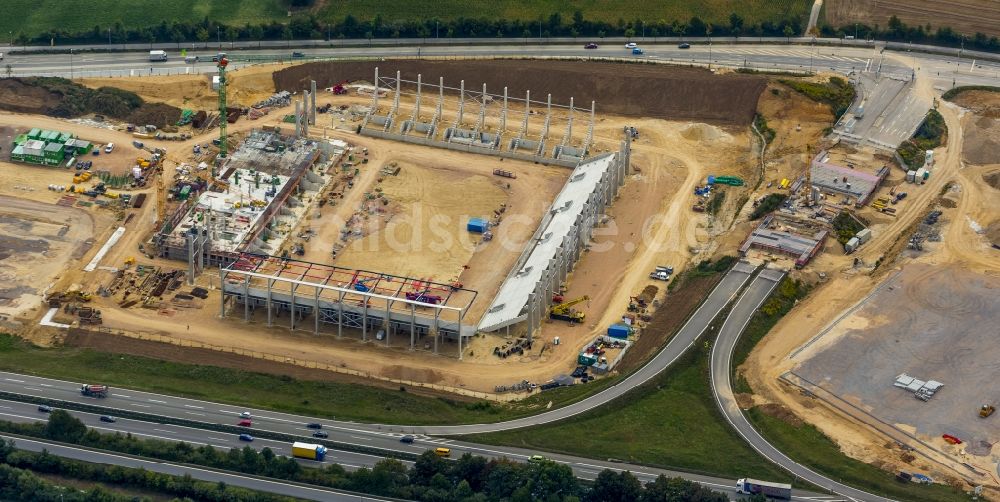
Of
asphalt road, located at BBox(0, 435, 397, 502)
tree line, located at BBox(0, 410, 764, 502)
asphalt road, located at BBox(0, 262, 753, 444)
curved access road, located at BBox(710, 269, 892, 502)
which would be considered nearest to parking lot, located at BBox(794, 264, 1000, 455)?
curved access road, located at BBox(710, 269, 892, 502)

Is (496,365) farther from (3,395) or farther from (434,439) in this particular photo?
(3,395)

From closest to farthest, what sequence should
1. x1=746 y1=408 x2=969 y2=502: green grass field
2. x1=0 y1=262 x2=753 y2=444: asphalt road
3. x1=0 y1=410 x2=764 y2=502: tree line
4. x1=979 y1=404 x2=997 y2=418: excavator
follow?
x1=0 y1=410 x2=764 y2=502: tree line < x1=746 y1=408 x2=969 y2=502: green grass field < x1=0 y1=262 x2=753 y2=444: asphalt road < x1=979 y1=404 x2=997 y2=418: excavator

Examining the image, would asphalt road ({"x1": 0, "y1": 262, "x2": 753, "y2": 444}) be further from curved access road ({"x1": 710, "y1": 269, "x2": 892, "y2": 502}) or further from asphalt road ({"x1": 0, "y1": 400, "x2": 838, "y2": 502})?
curved access road ({"x1": 710, "y1": 269, "x2": 892, "y2": 502})

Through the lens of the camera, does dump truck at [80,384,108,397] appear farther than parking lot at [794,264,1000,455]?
Yes

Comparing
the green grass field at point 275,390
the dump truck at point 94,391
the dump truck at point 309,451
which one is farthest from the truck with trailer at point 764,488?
the dump truck at point 94,391

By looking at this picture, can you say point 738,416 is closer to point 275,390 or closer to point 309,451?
point 309,451

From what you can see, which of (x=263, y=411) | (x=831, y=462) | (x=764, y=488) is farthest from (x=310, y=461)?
(x=831, y=462)

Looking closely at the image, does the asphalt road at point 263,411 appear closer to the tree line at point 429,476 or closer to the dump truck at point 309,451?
the dump truck at point 309,451
